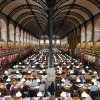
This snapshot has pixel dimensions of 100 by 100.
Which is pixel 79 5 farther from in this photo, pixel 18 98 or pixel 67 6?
pixel 18 98

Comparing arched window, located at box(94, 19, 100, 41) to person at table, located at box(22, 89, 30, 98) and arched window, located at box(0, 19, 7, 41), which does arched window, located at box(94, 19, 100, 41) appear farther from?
person at table, located at box(22, 89, 30, 98)

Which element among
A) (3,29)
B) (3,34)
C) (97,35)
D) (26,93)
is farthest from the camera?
(3,34)

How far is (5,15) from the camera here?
3000cm

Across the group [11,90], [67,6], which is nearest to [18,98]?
[11,90]

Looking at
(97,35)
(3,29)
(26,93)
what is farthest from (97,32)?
(26,93)

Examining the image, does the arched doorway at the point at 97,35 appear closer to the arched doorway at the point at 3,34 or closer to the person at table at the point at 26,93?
the arched doorway at the point at 3,34

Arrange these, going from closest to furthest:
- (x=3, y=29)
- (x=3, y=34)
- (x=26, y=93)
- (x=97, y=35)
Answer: (x=26, y=93), (x=3, y=29), (x=97, y=35), (x=3, y=34)

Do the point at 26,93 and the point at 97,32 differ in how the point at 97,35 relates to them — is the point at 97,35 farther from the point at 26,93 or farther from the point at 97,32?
the point at 26,93

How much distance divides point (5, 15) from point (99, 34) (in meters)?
14.4

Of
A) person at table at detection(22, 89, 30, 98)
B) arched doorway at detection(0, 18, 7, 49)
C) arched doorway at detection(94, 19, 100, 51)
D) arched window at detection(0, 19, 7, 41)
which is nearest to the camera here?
person at table at detection(22, 89, 30, 98)

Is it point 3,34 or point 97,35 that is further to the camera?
point 3,34

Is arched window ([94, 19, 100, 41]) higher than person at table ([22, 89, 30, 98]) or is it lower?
higher

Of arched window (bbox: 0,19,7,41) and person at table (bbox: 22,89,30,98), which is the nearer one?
person at table (bbox: 22,89,30,98)

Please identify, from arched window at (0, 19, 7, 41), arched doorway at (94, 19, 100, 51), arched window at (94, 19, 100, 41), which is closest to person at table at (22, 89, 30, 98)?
arched window at (0, 19, 7, 41)
